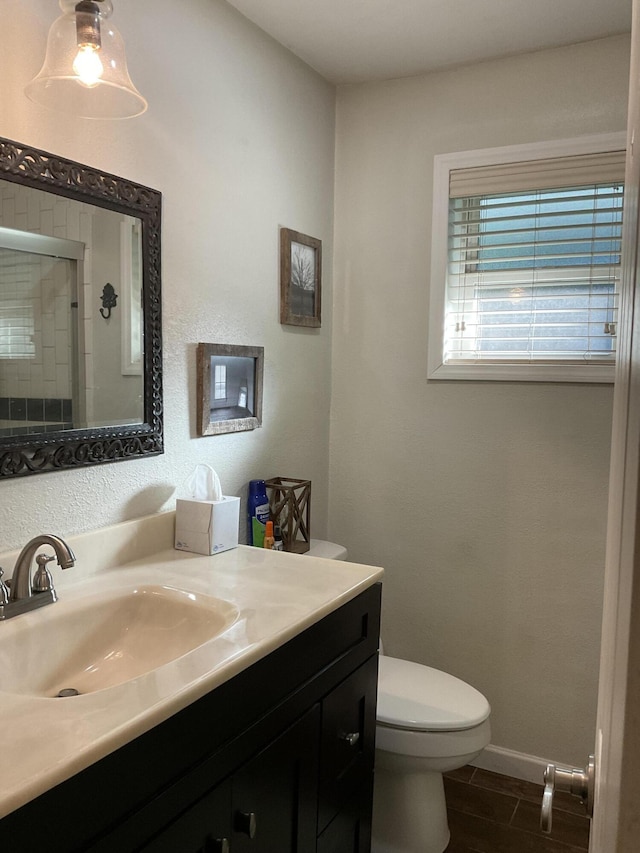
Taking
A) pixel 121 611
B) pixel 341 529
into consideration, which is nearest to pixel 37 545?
pixel 121 611

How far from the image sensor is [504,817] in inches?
84.7

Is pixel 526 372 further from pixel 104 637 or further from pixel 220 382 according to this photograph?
pixel 104 637

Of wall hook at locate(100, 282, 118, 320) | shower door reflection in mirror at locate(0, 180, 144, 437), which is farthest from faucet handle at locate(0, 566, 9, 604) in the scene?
wall hook at locate(100, 282, 118, 320)

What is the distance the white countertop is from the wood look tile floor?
1.04 metres

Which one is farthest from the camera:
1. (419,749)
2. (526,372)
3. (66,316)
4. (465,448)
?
(465,448)

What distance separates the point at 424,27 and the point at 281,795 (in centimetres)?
212

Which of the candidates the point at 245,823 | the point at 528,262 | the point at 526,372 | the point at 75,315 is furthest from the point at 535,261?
the point at 245,823

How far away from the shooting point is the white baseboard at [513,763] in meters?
2.34

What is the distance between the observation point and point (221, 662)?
1106 mm

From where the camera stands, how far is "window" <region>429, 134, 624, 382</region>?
7.18 feet

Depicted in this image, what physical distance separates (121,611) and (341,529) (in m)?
1.33

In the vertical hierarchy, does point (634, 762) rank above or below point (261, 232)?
below

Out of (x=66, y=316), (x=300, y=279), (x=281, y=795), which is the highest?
(x=300, y=279)

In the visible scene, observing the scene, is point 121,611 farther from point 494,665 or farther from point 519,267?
point 519,267
